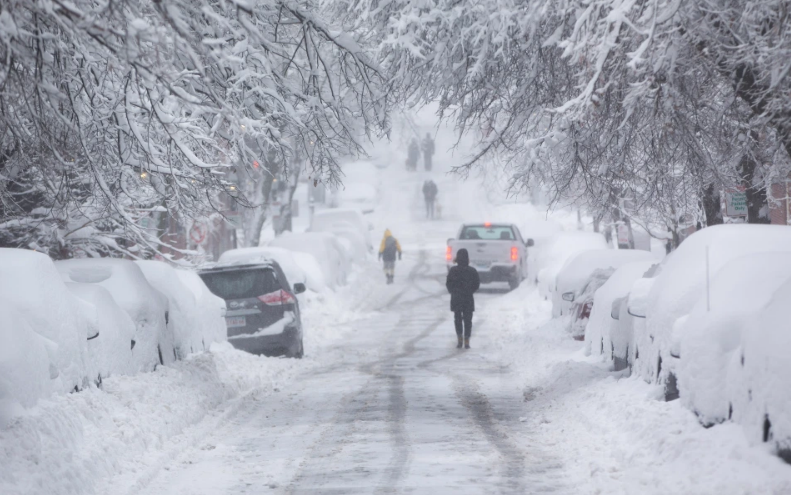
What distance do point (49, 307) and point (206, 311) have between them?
20.0ft

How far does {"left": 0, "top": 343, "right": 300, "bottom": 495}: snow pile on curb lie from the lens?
6.76 meters

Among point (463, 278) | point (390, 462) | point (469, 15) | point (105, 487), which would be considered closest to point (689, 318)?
point (390, 462)

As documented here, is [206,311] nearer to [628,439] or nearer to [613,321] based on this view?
[613,321]

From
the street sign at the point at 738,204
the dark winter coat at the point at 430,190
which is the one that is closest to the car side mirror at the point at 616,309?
the street sign at the point at 738,204

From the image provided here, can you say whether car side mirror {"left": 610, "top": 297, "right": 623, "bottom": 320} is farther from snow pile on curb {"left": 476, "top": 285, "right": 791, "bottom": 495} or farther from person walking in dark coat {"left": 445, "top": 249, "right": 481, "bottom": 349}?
person walking in dark coat {"left": 445, "top": 249, "right": 481, "bottom": 349}

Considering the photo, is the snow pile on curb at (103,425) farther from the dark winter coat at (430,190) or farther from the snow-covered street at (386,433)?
the dark winter coat at (430,190)

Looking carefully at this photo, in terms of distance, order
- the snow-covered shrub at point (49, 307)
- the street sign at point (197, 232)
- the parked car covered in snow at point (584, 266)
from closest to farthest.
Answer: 1. the snow-covered shrub at point (49, 307)
2. the parked car covered in snow at point (584, 266)
3. the street sign at point (197, 232)

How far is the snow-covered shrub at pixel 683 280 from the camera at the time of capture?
27.6 ft

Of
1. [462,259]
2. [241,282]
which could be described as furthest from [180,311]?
[462,259]

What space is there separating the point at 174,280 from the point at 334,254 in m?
18.4

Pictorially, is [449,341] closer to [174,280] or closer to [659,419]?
[174,280]

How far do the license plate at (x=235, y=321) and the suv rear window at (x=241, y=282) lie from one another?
34 cm

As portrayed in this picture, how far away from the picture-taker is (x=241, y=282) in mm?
16609

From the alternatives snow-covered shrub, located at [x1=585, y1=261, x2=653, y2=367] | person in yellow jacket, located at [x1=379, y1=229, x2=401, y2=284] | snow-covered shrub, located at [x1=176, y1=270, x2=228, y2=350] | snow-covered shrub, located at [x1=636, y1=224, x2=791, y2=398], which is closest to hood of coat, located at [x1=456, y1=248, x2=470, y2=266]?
snow-covered shrub, located at [x1=176, y1=270, x2=228, y2=350]
